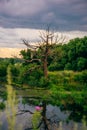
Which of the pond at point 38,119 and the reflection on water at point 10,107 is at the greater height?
the reflection on water at point 10,107

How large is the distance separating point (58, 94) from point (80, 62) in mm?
13481

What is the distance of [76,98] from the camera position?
96.9ft

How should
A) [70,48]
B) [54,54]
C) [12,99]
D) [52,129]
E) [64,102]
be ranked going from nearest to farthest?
[12,99] < [52,129] < [64,102] < [54,54] < [70,48]

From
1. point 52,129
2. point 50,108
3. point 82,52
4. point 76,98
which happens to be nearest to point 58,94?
point 76,98

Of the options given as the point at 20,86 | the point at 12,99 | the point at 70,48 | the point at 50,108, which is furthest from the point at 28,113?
the point at 70,48

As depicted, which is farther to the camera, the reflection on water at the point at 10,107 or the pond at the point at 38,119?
the pond at the point at 38,119

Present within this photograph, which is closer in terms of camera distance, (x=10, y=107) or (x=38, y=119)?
(x=10, y=107)

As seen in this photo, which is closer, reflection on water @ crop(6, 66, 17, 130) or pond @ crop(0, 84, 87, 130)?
reflection on water @ crop(6, 66, 17, 130)

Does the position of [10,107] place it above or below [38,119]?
above

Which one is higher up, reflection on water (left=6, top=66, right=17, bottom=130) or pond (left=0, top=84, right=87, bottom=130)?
reflection on water (left=6, top=66, right=17, bottom=130)

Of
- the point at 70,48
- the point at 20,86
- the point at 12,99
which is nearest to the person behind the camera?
the point at 12,99

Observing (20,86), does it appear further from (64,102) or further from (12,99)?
(12,99)

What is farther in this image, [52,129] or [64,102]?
[64,102]

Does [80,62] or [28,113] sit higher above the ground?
[80,62]
